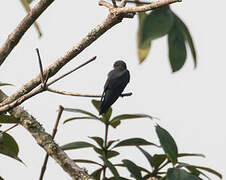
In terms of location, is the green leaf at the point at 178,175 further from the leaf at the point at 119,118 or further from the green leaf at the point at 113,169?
the leaf at the point at 119,118

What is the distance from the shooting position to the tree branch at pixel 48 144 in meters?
1.52

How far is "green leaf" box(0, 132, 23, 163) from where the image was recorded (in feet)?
5.36

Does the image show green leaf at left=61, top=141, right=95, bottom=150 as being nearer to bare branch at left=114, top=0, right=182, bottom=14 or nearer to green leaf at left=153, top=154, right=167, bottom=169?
green leaf at left=153, top=154, right=167, bottom=169

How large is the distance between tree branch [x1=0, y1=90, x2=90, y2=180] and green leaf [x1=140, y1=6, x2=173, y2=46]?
469mm

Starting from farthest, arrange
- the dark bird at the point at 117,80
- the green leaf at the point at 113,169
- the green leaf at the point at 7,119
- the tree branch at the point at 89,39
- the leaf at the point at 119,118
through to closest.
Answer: the dark bird at the point at 117,80
the leaf at the point at 119,118
the green leaf at the point at 7,119
the green leaf at the point at 113,169
the tree branch at the point at 89,39

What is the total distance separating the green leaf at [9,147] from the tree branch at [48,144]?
9 cm

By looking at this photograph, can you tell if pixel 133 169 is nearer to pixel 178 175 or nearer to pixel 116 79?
pixel 178 175

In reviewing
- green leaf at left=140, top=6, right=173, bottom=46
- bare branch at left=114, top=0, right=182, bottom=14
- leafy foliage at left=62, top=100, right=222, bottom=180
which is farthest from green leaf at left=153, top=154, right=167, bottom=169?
→ bare branch at left=114, top=0, right=182, bottom=14

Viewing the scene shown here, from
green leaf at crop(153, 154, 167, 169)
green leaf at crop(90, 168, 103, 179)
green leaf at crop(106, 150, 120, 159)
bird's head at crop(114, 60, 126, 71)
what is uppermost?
bird's head at crop(114, 60, 126, 71)

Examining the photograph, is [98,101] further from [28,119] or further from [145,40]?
[145,40]

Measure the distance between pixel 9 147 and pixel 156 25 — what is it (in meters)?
0.67

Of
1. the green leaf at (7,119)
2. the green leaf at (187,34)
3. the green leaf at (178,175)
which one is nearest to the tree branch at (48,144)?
the green leaf at (7,119)

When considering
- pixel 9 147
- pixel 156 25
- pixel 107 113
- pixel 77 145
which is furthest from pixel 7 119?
pixel 156 25

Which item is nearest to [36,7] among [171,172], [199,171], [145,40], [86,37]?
[86,37]
